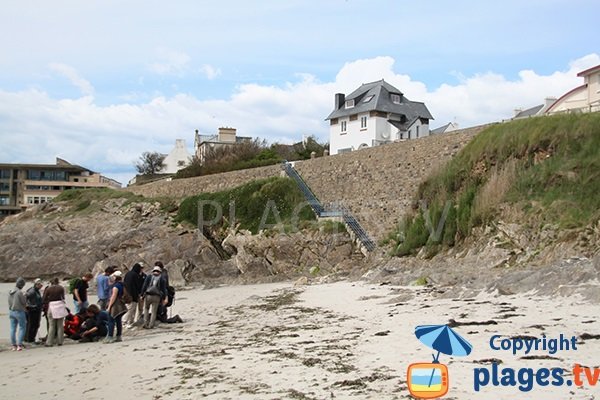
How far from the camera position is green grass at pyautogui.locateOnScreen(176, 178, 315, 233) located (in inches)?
1148

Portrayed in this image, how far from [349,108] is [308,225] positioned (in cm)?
1807

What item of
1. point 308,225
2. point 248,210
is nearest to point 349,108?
point 248,210

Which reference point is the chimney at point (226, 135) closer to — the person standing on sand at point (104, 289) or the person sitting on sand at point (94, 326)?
the person standing on sand at point (104, 289)

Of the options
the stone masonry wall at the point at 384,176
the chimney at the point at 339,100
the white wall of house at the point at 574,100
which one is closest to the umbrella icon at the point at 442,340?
the stone masonry wall at the point at 384,176

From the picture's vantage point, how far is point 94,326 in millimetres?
11062

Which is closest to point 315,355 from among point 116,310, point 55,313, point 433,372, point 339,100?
point 433,372

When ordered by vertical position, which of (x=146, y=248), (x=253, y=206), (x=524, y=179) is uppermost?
(x=253, y=206)

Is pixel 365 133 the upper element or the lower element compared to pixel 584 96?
upper

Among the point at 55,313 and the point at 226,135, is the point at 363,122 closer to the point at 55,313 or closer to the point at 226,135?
the point at 226,135

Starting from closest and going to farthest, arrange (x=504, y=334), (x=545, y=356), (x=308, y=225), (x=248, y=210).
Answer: (x=545, y=356) < (x=504, y=334) < (x=308, y=225) < (x=248, y=210)

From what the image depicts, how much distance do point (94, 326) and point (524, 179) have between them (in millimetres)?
12737

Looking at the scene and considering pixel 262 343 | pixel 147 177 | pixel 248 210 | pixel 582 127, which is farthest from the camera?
pixel 147 177

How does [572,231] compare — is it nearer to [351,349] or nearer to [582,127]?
[582,127]

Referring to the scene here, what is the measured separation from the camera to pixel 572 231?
14.3 meters
